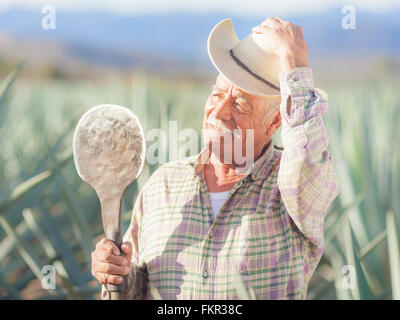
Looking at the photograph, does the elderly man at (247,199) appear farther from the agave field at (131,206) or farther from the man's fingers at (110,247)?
the agave field at (131,206)

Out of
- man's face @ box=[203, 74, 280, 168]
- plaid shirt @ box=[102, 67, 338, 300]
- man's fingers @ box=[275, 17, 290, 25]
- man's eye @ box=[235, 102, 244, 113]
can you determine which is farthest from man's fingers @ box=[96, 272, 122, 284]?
man's fingers @ box=[275, 17, 290, 25]

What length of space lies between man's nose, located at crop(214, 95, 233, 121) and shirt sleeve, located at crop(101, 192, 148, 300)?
0.30 meters

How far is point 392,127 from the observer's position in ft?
7.96

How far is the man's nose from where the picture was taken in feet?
3.88

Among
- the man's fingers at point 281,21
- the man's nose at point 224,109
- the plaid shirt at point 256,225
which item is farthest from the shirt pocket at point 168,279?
the man's fingers at point 281,21

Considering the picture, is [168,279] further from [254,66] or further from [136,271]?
[254,66]

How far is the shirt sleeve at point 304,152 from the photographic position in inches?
40.0

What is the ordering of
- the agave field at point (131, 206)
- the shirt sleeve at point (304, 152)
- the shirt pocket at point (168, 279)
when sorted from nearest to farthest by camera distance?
the shirt sleeve at point (304, 152)
the shirt pocket at point (168, 279)
the agave field at point (131, 206)

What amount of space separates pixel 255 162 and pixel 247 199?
0.32 feet

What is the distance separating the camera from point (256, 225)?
3.71 feet

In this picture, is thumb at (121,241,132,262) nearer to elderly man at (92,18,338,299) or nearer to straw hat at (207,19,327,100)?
elderly man at (92,18,338,299)

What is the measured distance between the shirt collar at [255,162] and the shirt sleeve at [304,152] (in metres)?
0.12

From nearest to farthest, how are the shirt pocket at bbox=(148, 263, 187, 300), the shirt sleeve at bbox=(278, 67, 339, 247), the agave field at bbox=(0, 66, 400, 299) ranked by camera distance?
the shirt sleeve at bbox=(278, 67, 339, 247) → the shirt pocket at bbox=(148, 263, 187, 300) → the agave field at bbox=(0, 66, 400, 299)
